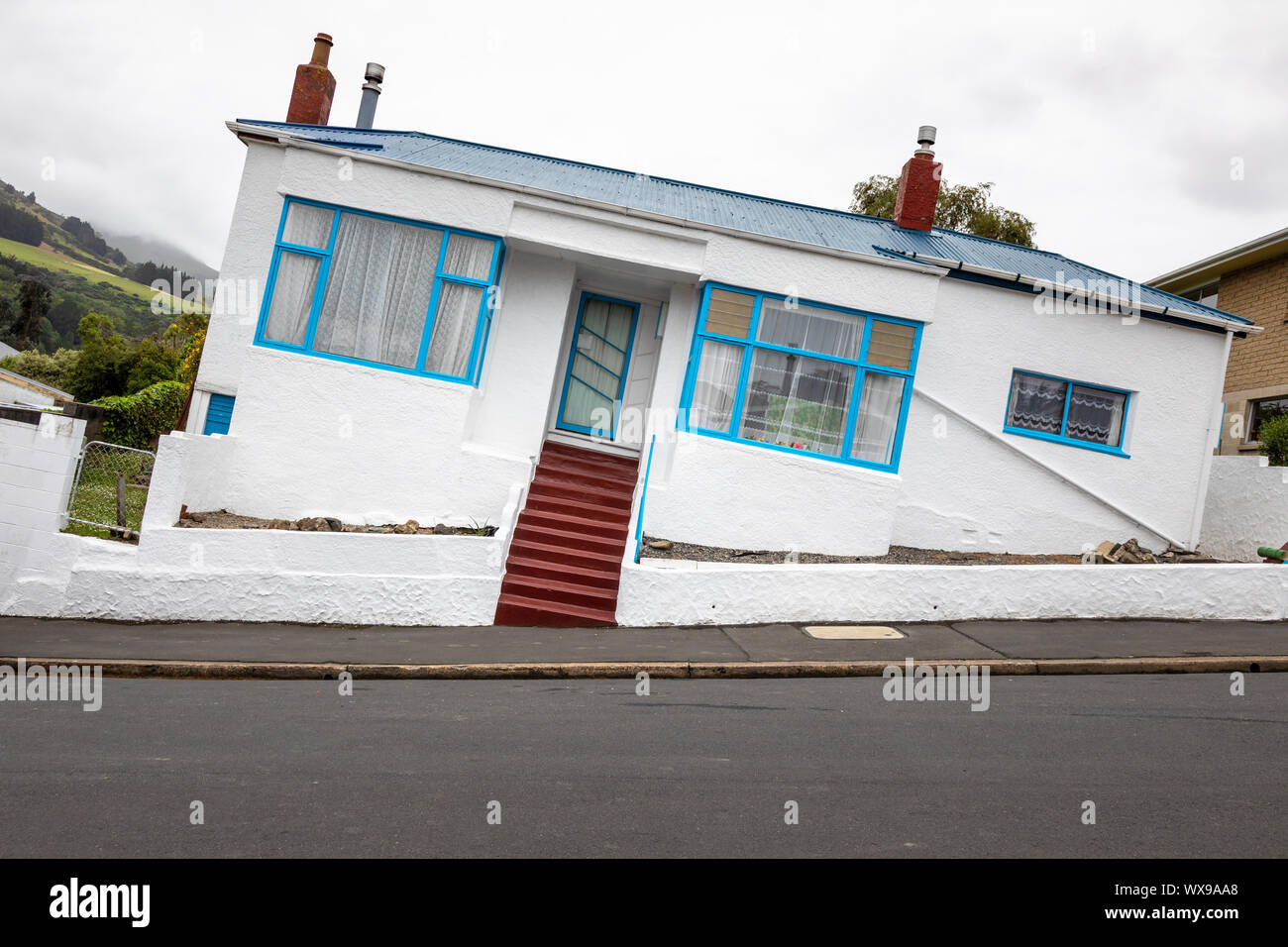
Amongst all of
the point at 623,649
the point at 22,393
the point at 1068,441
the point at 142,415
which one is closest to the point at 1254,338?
the point at 1068,441

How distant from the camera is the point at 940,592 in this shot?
997 cm

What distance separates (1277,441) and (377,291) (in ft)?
44.5

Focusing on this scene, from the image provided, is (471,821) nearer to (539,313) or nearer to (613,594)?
(613,594)

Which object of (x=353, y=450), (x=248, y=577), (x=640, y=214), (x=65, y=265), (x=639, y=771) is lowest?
(x=639, y=771)

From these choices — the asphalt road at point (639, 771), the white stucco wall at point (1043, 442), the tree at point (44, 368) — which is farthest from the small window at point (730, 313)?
the tree at point (44, 368)

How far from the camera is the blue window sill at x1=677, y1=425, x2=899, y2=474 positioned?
1155 cm

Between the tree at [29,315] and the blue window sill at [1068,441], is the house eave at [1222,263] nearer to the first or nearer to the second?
the blue window sill at [1068,441]

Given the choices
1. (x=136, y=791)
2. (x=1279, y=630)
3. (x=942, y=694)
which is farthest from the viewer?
(x=1279, y=630)

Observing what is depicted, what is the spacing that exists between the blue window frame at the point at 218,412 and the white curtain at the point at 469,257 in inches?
146

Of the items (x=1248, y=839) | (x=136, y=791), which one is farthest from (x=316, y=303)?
(x=1248, y=839)

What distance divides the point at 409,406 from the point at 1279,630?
33.6ft

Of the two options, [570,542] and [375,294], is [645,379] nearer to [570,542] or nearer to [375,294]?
[570,542]

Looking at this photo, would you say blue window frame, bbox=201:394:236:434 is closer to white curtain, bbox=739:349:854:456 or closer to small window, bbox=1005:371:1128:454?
white curtain, bbox=739:349:854:456

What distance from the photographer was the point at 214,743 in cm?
596
